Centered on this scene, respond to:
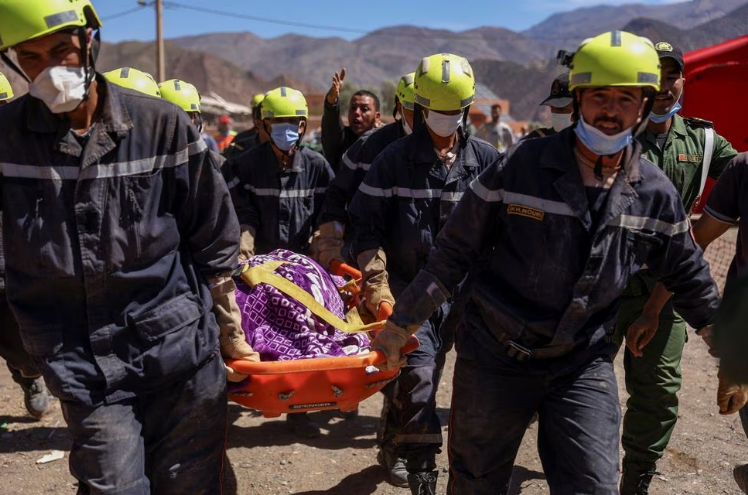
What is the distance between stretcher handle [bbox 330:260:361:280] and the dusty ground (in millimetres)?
1305

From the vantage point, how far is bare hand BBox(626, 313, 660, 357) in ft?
12.6

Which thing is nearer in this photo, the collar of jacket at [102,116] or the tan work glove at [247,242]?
the collar of jacket at [102,116]

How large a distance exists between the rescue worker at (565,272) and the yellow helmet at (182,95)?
145 inches

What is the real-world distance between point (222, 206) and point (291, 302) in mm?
1031

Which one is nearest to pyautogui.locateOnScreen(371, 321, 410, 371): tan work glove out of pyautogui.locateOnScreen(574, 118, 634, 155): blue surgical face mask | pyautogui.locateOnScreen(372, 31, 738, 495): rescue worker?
pyautogui.locateOnScreen(372, 31, 738, 495): rescue worker

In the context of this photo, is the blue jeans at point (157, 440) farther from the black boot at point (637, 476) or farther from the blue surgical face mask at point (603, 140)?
the black boot at point (637, 476)

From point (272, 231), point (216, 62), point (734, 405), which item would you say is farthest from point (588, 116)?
point (216, 62)

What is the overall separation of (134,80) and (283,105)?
1.03 metres

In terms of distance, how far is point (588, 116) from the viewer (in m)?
3.03

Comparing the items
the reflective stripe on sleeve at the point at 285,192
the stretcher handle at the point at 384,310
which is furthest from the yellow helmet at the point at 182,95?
the stretcher handle at the point at 384,310

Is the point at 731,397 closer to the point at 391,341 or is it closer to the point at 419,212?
the point at 391,341

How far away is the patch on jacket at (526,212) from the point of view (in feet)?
9.90

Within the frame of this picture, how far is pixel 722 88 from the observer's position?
10.8 m

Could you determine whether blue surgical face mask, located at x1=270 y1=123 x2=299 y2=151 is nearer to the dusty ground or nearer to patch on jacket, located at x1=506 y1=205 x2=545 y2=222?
the dusty ground
